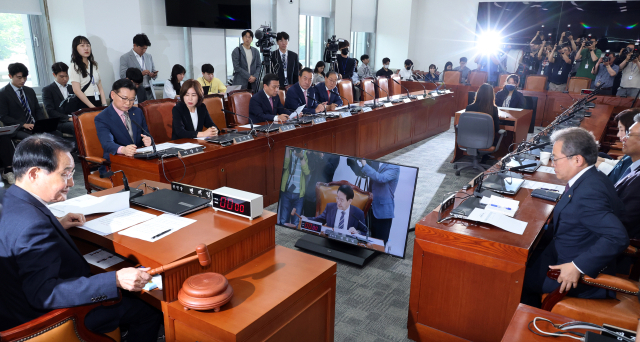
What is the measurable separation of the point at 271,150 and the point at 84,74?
2.75 meters

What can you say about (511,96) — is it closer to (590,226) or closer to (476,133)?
(476,133)

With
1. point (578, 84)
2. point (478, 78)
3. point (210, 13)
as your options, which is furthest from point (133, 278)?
point (478, 78)

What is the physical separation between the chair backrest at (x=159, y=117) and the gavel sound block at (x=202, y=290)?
2.68m

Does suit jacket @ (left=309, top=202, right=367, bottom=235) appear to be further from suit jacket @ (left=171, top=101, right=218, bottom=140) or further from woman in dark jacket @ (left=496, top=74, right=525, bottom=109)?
woman in dark jacket @ (left=496, top=74, right=525, bottom=109)

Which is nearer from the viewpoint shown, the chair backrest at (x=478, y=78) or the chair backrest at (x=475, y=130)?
the chair backrest at (x=475, y=130)

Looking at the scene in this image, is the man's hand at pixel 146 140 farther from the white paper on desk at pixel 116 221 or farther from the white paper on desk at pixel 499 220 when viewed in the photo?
the white paper on desk at pixel 499 220

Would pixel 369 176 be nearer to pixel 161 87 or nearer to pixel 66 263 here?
pixel 66 263

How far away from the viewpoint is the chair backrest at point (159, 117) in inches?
147

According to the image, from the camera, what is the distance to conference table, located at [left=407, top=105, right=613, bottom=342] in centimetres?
189

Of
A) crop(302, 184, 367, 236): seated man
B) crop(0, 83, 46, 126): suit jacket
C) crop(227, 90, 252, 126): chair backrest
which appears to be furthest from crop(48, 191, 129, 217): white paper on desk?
crop(0, 83, 46, 126): suit jacket

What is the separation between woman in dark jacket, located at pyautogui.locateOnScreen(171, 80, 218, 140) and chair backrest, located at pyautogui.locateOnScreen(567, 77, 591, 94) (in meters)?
7.36

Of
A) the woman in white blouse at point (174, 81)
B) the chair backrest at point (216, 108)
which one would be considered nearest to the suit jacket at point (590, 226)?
the chair backrest at point (216, 108)

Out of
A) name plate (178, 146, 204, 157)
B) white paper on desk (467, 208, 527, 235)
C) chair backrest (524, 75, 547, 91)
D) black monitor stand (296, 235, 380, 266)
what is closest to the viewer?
white paper on desk (467, 208, 527, 235)

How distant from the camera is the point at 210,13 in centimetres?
691
